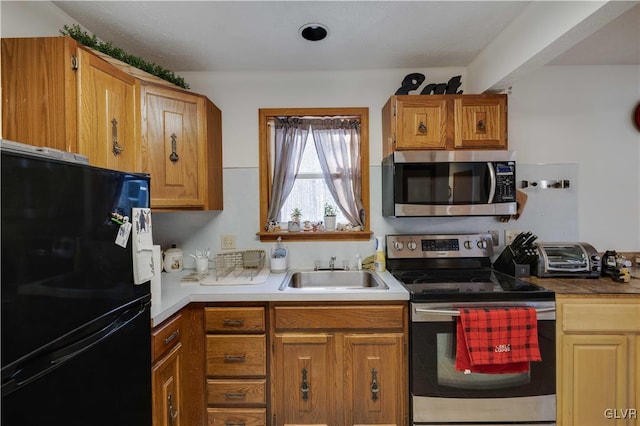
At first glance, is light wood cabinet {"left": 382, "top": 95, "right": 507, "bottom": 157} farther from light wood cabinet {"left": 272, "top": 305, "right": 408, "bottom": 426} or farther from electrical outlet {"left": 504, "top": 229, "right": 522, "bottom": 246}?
light wood cabinet {"left": 272, "top": 305, "right": 408, "bottom": 426}

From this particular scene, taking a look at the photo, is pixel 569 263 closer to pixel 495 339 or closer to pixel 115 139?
pixel 495 339

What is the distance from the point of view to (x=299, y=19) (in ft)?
5.25

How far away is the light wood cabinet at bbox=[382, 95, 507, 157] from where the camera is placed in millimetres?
1891

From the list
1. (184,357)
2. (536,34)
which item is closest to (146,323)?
(184,357)

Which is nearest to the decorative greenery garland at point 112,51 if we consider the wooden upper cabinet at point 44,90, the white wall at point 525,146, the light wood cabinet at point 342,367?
the wooden upper cabinet at point 44,90

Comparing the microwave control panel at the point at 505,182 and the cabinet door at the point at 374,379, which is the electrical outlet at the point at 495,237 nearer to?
the microwave control panel at the point at 505,182

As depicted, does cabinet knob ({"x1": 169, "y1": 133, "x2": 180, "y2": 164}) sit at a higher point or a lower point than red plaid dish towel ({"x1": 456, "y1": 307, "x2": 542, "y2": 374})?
higher

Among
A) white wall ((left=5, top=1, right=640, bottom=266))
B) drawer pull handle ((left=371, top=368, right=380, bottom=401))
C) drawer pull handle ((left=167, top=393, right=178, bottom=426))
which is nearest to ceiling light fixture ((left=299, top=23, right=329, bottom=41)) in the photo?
white wall ((left=5, top=1, right=640, bottom=266))

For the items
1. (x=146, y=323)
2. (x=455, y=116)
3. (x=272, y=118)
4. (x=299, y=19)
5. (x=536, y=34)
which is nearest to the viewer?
(x=146, y=323)

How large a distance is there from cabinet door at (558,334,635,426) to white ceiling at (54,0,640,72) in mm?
1804

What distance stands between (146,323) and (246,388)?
73 cm

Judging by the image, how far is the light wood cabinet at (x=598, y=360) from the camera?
153cm

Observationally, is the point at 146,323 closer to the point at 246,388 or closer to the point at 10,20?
the point at 246,388

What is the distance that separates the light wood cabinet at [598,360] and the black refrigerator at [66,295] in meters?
2.07
